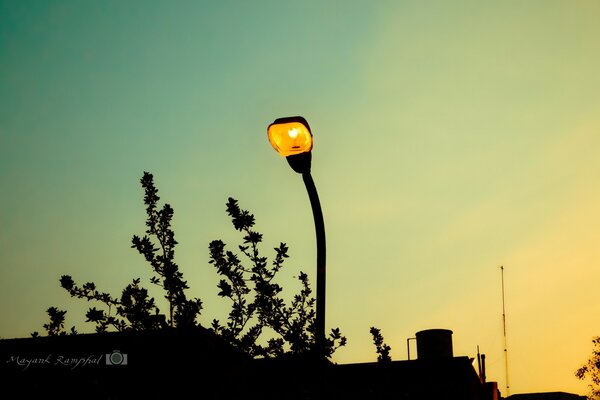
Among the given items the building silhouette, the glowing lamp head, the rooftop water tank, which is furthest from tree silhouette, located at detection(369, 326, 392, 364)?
the rooftop water tank

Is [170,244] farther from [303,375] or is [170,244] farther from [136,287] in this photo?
[303,375]

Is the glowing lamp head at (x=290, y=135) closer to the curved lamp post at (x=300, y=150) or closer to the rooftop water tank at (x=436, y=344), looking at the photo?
the curved lamp post at (x=300, y=150)

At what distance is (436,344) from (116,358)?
23.2 m

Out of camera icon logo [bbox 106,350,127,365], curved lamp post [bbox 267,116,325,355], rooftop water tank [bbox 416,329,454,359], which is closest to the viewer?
curved lamp post [bbox 267,116,325,355]

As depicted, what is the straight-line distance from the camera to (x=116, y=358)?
1120cm

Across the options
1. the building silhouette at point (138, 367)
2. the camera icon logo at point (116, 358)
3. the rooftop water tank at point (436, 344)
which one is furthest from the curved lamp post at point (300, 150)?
the rooftop water tank at point (436, 344)

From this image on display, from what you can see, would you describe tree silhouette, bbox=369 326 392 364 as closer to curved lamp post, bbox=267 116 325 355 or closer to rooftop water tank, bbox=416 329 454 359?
curved lamp post, bbox=267 116 325 355

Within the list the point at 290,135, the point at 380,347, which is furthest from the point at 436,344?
the point at 290,135

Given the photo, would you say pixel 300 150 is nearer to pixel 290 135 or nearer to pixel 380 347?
pixel 290 135

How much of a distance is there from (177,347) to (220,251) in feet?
6.21

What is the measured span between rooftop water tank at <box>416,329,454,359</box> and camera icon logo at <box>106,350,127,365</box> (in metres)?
22.7

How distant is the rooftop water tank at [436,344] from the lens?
31688mm

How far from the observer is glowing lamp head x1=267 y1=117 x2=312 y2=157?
7852 mm

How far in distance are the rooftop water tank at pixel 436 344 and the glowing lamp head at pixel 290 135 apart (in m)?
25.6
